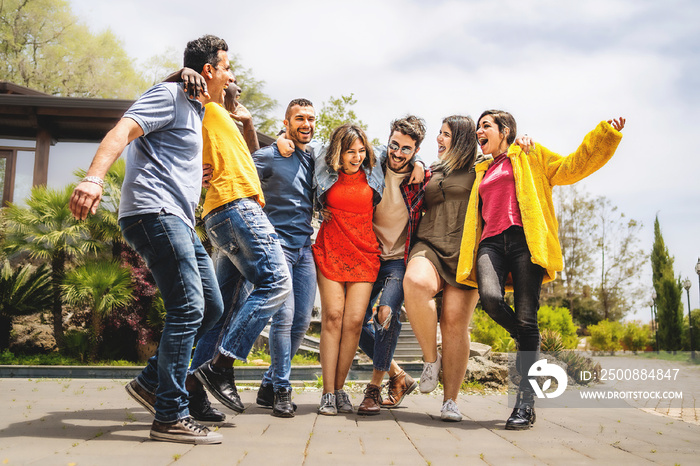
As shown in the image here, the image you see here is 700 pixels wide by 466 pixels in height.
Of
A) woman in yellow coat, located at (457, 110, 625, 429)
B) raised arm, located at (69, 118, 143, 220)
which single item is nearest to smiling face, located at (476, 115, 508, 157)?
woman in yellow coat, located at (457, 110, 625, 429)

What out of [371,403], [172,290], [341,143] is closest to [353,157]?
[341,143]

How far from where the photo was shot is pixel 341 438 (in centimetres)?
296

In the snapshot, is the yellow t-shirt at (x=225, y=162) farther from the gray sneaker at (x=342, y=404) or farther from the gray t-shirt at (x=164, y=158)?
the gray sneaker at (x=342, y=404)

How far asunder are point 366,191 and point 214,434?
214 cm

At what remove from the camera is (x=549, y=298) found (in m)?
29.7

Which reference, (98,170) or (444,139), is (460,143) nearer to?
(444,139)

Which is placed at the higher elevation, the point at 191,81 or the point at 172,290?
the point at 191,81

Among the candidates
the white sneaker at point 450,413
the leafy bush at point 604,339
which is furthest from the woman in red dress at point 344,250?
the leafy bush at point 604,339

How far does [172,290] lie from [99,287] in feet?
23.2

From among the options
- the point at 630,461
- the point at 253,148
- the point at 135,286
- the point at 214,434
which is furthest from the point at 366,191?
the point at 135,286

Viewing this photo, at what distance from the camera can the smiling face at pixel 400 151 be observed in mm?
4319

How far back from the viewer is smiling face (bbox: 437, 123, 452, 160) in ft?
14.0

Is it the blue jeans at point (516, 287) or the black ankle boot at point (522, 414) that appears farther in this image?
the blue jeans at point (516, 287)

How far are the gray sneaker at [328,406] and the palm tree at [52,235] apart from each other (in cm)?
730
